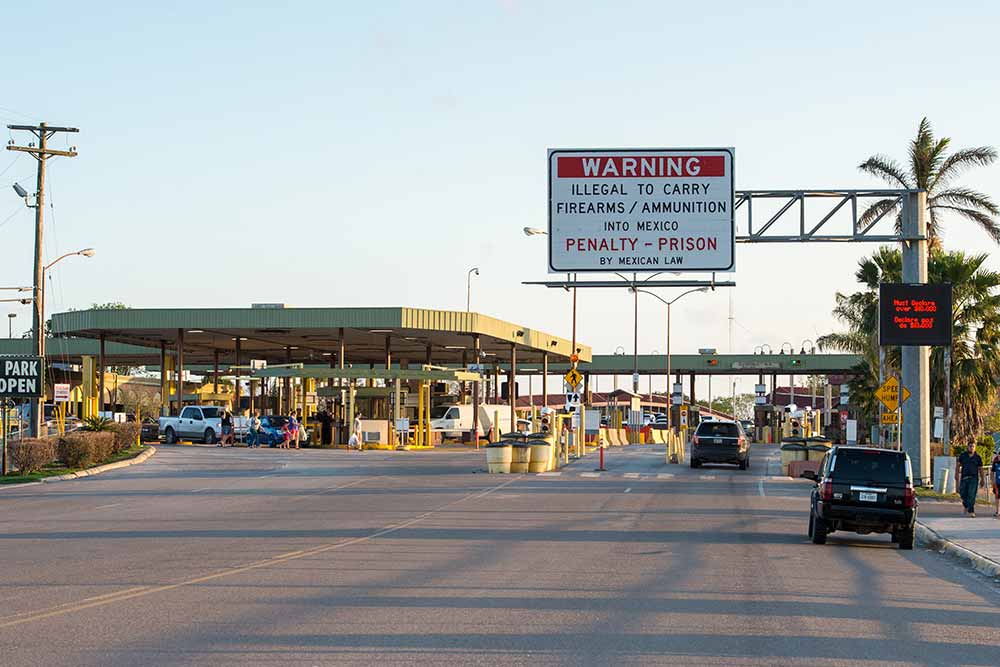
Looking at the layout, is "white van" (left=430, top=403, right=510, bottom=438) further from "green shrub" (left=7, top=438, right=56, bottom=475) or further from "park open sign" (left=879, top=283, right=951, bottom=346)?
"park open sign" (left=879, top=283, right=951, bottom=346)

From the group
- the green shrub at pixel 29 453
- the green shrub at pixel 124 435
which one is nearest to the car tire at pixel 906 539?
the green shrub at pixel 29 453

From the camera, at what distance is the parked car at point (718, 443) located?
46.1 meters

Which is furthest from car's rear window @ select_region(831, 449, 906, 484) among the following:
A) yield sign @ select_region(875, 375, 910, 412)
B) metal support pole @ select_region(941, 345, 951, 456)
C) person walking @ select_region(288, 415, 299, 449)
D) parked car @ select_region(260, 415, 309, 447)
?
parked car @ select_region(260, 415, 309, 447)

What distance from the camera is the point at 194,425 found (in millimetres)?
63312

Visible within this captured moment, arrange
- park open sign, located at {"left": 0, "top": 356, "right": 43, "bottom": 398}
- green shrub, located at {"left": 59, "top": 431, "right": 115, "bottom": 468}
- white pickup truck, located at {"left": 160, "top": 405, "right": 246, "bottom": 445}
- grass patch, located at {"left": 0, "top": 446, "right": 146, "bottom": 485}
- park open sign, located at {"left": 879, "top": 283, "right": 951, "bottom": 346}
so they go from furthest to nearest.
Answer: white pickup truck, located at {"left": 160, "top": 405, "right": 246, "bottom": 445} < green shrub, located at {"left": 59, "top": 431, "right": 115, "bottom": 468} < park open sign, located at {"left": 0, "top": 356, "right": 43, "bottom": 398} < grass patch, located at {"left": 0, "top": 446, "right": 146, "bottom": 485} < park open sign, located at {"left": 879, "top": 283, "right": 951, "bottom": 346}

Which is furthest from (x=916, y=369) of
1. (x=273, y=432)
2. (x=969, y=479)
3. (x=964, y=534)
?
(x=273, y=432)

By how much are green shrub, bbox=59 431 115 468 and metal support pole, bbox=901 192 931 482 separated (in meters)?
24.7

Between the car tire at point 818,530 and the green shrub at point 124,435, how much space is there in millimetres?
30814

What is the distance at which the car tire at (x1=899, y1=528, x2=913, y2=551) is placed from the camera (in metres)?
20.6

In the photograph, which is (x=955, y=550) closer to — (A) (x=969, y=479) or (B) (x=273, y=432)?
(A) (x=969, y=479)

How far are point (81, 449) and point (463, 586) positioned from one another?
91.8 ft

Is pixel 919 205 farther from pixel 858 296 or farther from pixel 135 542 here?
pixel 858 296

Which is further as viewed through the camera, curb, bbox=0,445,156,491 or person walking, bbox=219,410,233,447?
person walking, bbox=219,410,233,447

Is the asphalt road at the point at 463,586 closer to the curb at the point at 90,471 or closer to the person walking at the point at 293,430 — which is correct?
the curb at the point at 90,471
